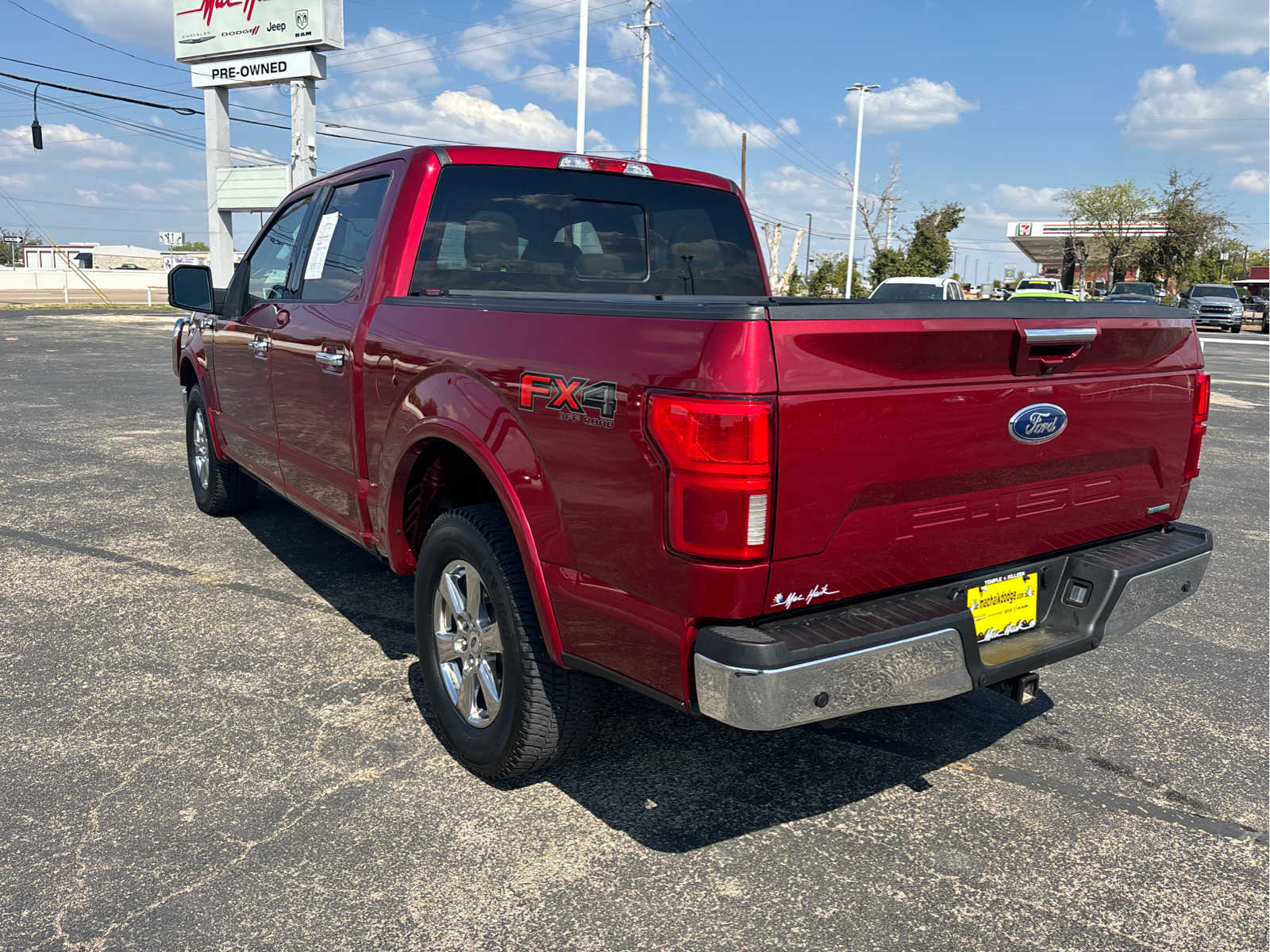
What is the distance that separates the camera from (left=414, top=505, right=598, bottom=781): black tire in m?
2.96

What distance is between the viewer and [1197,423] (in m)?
3.38

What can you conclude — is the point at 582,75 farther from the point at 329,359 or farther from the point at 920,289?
the point at 329,359

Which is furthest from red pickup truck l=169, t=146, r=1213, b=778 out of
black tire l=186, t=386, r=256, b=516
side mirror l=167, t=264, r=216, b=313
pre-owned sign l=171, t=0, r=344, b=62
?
pre-owned sign l=171, t=0, r=344, b=62

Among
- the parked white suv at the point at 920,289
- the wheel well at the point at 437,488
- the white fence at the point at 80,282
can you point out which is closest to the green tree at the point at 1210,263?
the parked white suv at the point at 920,289

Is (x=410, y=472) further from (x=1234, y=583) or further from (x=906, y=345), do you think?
(x=1234, y=583)

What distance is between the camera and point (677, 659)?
2.43 metres

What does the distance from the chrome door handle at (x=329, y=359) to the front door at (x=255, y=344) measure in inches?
25.9

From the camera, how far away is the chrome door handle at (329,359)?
3.88 meters

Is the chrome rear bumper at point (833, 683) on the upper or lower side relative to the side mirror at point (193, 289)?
lower

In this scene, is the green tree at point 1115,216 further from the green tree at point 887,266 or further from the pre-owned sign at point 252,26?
the pre-owned sign at point 252,26

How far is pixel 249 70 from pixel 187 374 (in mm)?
26302

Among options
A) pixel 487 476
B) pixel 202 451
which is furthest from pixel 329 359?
pixel 202 451

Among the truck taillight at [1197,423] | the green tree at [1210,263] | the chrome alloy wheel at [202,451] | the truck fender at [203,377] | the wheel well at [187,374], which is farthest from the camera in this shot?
the green tree at [1210,263]

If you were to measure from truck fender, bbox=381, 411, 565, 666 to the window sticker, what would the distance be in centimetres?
127
